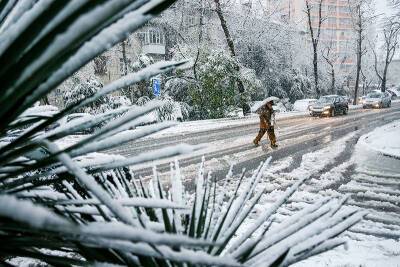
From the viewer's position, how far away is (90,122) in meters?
0.89

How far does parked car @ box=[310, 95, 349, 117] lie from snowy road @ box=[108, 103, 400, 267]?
36.2ft

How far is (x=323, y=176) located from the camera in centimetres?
948

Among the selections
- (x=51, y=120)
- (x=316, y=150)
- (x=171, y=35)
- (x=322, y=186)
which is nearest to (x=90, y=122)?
(x=51, y=120)

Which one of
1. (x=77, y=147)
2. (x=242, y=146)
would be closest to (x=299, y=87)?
(x=242, y=146)

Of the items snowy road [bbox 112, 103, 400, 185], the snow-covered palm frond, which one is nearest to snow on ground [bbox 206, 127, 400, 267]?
snowy road [bbox 112, 103, 400, 185]

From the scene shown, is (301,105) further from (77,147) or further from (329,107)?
(77,147)

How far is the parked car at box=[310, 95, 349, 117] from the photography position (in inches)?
1178

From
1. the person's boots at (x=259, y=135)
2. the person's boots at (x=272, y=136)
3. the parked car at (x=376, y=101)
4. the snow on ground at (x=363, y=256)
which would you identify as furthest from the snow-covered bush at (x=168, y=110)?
the parked car at (x=376, y=101)

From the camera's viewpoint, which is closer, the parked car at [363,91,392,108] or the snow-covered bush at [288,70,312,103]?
the parked car at [363,91,392,108]

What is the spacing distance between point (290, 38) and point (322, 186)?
3322cm

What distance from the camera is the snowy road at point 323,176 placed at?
5.02m

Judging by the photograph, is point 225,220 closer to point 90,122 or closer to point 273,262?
point 273,262

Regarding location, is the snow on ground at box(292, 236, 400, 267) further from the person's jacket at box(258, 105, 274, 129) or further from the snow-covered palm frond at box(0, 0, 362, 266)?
the person's jacket at box(258, 105, 274, 129)

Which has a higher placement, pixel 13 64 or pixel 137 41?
pixel 137 41
